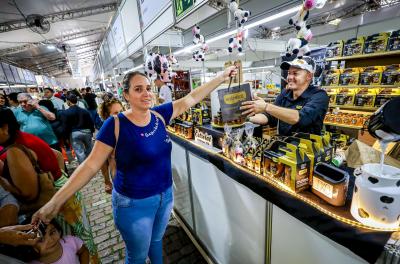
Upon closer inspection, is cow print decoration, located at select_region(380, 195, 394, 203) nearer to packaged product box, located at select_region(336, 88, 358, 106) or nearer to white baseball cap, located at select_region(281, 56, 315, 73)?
white baseball cap, located at select_region(281, 56, 315, 73)

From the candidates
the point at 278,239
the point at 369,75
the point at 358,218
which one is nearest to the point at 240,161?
the point at 278,239

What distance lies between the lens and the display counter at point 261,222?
0.85 meters

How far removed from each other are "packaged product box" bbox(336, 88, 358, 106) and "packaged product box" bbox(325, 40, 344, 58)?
72 cm

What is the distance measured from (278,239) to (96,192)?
3.79 m

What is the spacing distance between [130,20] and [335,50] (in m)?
4.89

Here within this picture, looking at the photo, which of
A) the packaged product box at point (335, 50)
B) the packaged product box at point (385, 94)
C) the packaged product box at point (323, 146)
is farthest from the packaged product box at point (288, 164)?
the packaged product box at point (335, 50)

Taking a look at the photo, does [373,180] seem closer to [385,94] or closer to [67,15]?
[385,94]

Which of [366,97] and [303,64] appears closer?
[303,64]

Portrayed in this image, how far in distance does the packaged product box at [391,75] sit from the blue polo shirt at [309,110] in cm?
262

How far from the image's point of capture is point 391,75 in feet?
10.7

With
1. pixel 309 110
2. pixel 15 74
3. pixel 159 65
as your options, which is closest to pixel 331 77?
pixel 309 110

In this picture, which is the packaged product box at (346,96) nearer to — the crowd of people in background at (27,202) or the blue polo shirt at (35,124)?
the crowd of people in background at (27,202)

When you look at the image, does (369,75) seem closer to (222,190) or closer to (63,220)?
(222,190)

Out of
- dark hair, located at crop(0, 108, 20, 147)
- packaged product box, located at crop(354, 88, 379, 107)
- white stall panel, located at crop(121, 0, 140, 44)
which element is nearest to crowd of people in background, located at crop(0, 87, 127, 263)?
dark hair, located at crop(0, 108, 20, 147)
